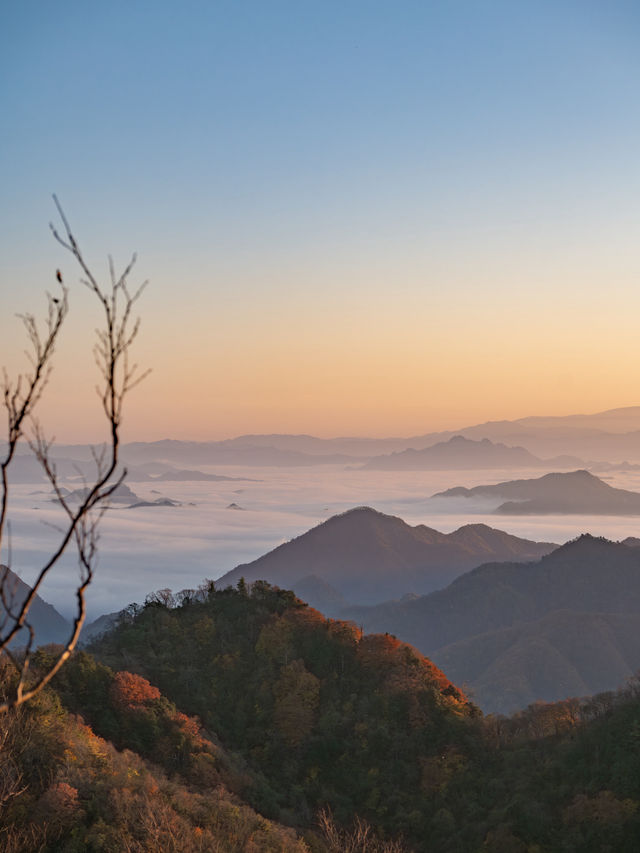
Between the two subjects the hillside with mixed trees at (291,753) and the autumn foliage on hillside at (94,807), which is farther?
the hillside with mixed trees at (291,753)

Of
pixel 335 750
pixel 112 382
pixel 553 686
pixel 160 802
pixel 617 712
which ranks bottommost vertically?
pixel 553 686

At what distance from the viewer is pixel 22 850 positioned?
3422 centimetres

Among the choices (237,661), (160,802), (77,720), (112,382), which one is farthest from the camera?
(237,661)

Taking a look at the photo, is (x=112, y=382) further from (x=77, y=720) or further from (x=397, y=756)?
(x=397, y=756)

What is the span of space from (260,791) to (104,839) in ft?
81.6

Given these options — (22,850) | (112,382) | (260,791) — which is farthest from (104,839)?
(112,382)

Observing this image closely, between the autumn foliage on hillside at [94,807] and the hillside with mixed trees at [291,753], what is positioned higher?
the autumn foliage on hillside at [94,807]

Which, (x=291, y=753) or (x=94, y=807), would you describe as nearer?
(x=94, y=807)

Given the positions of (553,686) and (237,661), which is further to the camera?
(553,686)

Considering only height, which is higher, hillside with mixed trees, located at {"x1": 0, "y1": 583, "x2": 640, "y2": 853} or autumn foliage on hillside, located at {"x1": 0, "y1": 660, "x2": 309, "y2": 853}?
autumn foliage on hillside, located at {"x1": 0, "y1": 660, "x2": 309, "y2": 853}

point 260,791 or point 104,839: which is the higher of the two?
point 104,839

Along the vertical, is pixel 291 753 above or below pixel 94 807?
below

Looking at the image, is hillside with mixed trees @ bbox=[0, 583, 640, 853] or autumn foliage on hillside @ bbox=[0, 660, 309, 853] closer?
autumn foliage on hillside @ bbox=[0, 660, 309, 853]

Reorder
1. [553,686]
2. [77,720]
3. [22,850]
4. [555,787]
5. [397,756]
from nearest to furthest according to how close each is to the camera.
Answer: [22,850], [77,720], [555,787], [397,756], [553,686]
